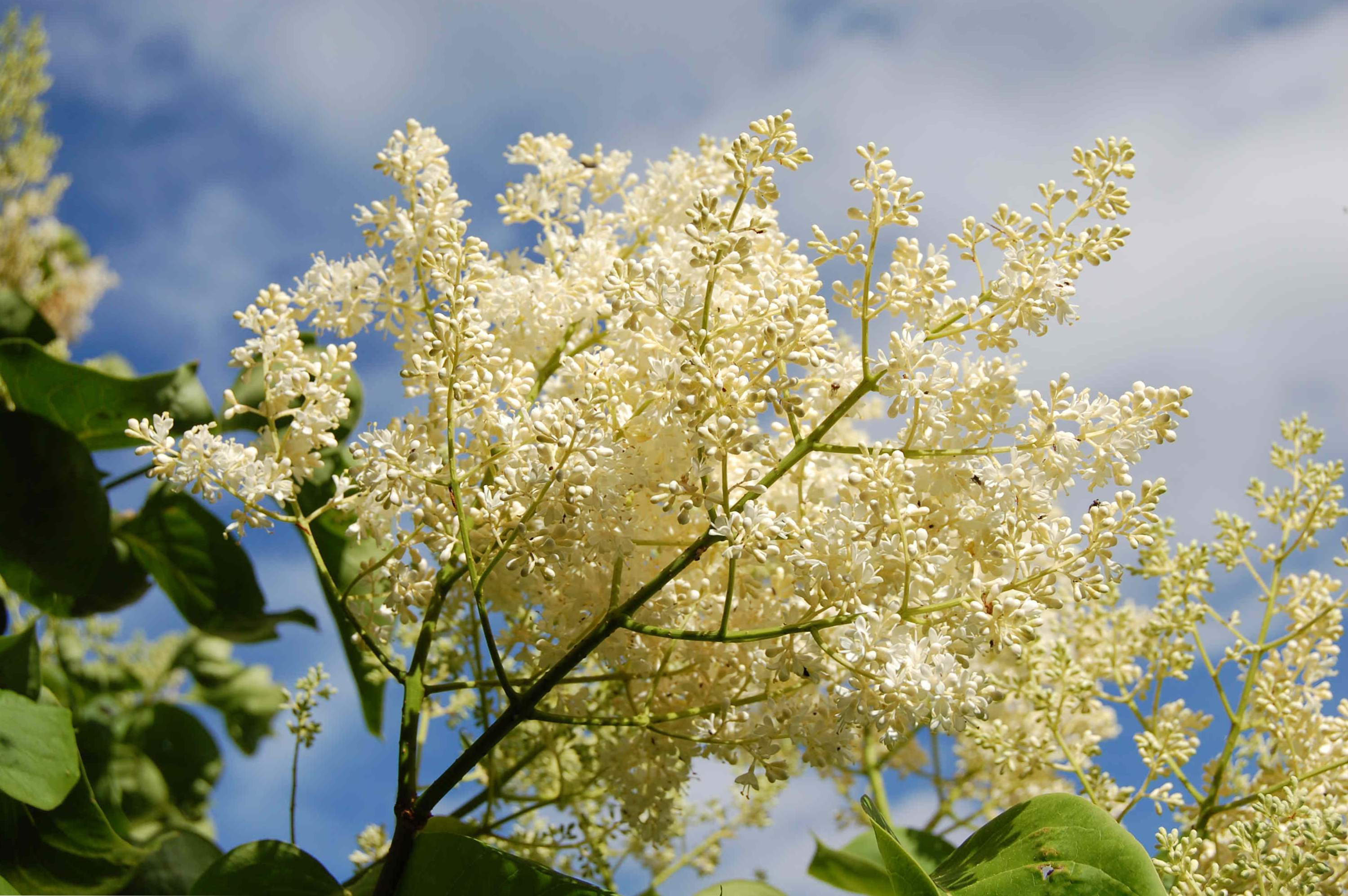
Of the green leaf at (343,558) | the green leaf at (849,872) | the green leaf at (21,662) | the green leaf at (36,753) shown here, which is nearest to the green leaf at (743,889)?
the green leaf at (849,872)

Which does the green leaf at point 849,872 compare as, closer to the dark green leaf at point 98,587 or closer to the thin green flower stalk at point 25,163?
the dark green leaf at point 98,587

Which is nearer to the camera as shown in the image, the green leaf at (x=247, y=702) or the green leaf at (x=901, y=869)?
the green leaf at (x=901, y=869)

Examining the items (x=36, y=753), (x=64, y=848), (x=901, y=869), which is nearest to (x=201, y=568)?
(x=64, y=848)

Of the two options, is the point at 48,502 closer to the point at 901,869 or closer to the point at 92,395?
the point at 92,395

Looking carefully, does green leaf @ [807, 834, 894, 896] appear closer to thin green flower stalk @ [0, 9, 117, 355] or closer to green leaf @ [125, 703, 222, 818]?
green leaf @ [125, 703, 222, 818]

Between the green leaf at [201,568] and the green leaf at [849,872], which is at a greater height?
the green leaf at [201,568]

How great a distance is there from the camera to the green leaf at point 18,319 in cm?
183

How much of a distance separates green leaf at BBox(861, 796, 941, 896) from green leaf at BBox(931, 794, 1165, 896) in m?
0.06

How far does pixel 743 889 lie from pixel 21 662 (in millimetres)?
1004

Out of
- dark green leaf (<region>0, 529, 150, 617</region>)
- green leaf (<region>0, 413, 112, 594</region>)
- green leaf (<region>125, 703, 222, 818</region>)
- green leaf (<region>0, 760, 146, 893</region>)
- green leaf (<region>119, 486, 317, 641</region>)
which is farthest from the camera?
green leaf (<region>125, 703, 222, 818</region>)

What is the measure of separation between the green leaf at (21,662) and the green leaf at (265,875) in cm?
49

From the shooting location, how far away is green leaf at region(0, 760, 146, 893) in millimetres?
1240

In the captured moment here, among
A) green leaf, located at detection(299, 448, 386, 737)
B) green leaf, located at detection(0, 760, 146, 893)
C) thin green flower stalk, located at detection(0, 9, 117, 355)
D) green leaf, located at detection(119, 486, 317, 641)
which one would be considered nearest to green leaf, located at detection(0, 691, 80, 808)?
green leaf, located at detection(0, 760, 146, 893)

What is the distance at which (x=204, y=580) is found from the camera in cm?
186
